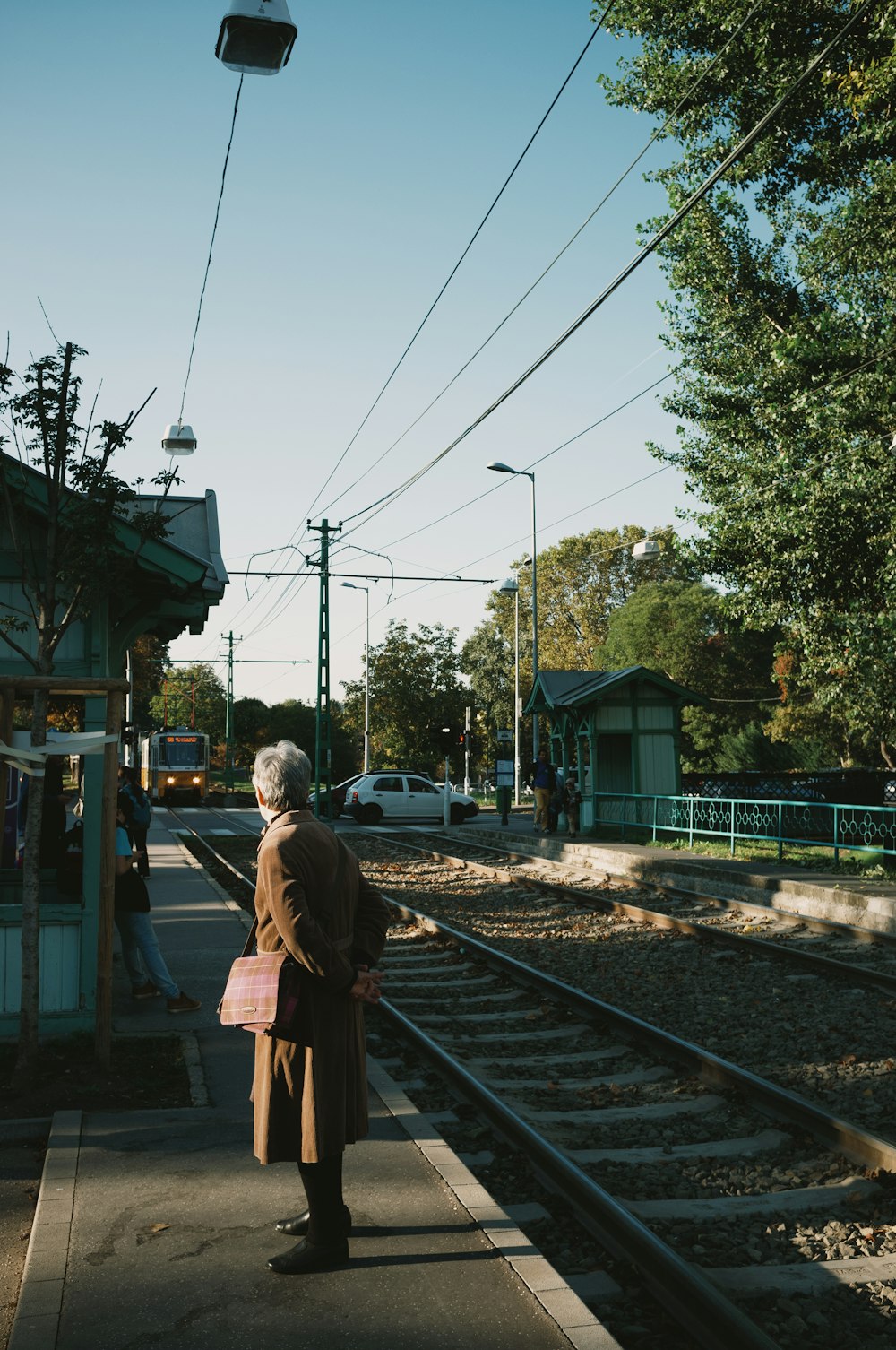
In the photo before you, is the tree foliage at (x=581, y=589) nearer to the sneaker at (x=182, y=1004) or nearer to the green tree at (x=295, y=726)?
the green tree at (x=295, y=726)

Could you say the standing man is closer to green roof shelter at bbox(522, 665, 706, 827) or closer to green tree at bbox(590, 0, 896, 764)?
green roof shelter at bbox(522, 665, 706, 827)

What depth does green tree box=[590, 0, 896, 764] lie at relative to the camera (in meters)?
18.6

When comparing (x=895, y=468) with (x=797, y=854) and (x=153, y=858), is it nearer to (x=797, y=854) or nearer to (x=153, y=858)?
(x=797, y=854)

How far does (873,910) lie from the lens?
14.5 metres

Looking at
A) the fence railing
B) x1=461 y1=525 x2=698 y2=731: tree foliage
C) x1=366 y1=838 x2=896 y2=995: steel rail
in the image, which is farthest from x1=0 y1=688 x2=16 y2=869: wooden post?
x1=461 y1=525 x2=698 y2=731: tree foliage

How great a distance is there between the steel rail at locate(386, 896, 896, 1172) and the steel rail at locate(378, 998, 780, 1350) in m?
1.37

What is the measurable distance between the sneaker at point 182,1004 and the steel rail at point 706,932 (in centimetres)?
551

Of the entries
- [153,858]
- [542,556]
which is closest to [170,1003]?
[153,858]

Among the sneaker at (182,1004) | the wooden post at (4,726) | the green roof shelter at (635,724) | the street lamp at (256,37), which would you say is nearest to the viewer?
the street lamp at (256,37)

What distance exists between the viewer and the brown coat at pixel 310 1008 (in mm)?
4152

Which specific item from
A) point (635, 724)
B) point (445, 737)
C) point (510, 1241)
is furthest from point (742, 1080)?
point (445, 737)

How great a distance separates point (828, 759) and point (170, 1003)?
42386 millimetres

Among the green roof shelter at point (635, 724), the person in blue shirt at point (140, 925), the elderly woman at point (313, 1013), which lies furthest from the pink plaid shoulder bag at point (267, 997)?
the green roof shelter at point (635, 724)

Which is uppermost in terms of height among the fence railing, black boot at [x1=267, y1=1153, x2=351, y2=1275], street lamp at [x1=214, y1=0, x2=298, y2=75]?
street lamp at [x1=214, y1=0, x2=298, y2=75]
